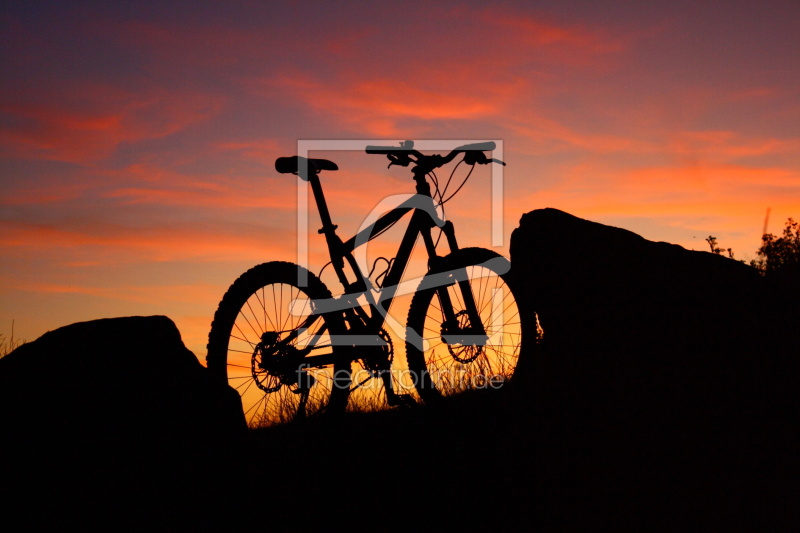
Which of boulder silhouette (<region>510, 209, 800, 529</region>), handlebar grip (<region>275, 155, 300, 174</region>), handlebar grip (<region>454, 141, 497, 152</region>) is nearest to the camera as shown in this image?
boulder silhouette (<region>510, 209, 800, 529</region>)

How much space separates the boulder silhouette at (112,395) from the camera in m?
3.78

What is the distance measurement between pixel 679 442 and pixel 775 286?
1513 millimetres

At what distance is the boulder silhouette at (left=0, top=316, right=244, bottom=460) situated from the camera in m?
3.78

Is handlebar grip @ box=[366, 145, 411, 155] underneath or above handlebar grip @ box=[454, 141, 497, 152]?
underneath

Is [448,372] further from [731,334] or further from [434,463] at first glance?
[731,334]

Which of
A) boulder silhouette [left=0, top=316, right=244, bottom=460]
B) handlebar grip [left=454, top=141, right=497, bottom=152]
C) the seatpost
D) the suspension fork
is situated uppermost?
handlebar grip [left=454, top=141, right=497, bottom=152]

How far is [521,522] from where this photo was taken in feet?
13.2

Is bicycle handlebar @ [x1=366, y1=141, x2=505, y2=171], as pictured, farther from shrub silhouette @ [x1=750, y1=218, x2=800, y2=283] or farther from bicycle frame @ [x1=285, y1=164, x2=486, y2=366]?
shrub silhouette @ [x1=750, y1=218, x2=800, y2=283]

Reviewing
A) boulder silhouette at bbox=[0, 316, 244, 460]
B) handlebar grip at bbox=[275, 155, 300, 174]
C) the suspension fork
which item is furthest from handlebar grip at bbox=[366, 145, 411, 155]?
boulder silhouette at bbox=[0, 316, 244, 460]

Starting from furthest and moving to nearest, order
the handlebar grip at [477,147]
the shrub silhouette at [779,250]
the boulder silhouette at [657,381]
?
the shrub silhouette at [779,250] → the handlebar grip at [477,147] → the boulder silhouette at [657,381]

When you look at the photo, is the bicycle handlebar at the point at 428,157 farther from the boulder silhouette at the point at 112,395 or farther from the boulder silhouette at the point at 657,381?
the boulder silhouette at the point at 112,395

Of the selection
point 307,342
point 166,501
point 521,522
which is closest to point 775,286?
point 521,522

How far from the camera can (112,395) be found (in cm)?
398

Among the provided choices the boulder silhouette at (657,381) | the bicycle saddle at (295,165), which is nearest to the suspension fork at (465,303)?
the boulder silhouette at (657,381)
